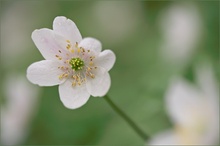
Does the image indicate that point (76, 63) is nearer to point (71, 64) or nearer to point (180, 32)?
point (71, 64)

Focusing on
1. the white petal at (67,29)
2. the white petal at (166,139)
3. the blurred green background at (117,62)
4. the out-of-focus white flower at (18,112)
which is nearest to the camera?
the white petal at (67,29)

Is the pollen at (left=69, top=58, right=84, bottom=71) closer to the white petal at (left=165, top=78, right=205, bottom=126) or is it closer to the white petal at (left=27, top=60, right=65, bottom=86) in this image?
the white petal at (left=27, top=60, right=65, bottom=86)

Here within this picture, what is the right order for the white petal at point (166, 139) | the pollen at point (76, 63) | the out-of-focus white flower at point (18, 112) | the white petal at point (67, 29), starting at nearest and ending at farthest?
the white petal at point (67, 29) → the pollen at point (76, 63) → the white petal at point (166, 139) → the out-of-focus white flower at point (18, 112)

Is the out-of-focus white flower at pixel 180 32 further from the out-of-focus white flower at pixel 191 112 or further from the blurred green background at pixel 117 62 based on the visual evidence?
the out-of-focus white flower at pixel 191 112

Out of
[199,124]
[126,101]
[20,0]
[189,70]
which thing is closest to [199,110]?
[199,124]

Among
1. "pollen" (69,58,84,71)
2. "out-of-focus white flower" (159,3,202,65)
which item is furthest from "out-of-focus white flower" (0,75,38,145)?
"pollen" (69,58,84,71)

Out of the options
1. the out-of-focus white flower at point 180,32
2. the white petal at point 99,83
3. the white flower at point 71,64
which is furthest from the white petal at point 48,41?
the out-of-focus white flower at point 180,32
